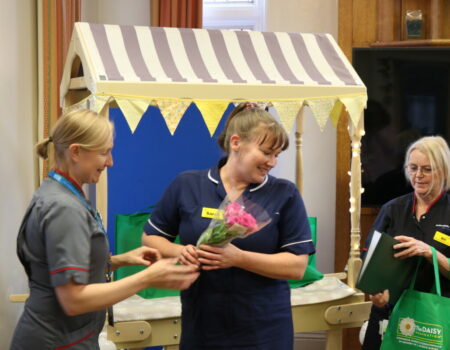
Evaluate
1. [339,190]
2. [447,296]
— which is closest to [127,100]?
[447,296]

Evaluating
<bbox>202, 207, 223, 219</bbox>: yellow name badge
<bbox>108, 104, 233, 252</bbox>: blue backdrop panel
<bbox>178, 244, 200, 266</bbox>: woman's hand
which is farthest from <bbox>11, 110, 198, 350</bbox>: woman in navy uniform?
<bbox>108, 104, 233, 252</bbox>: blue backdrop panel

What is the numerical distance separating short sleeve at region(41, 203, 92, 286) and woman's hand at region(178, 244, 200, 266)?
401 mm

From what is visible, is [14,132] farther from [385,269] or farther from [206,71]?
[385,269]

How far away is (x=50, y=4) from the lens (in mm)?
3832

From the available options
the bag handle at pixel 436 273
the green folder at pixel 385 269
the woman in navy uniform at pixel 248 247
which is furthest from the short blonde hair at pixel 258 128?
the bag handle at pixel 436 273

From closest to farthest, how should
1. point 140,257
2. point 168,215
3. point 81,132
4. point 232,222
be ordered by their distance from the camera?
→ point 81,132 → point 232,222 → point 140,257 → point 168,215

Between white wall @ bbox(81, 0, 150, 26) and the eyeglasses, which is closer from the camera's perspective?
the eyeglasses

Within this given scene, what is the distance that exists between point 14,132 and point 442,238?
213 cm

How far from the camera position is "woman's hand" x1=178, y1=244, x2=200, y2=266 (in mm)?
2033

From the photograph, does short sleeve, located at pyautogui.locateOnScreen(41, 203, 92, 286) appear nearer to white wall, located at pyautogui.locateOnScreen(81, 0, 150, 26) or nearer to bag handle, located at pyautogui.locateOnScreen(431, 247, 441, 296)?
bag handle, located at pyautogui.locateOnScreen(431, 247, 441, 296)

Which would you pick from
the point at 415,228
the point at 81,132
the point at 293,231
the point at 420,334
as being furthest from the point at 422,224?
the point at 81,132

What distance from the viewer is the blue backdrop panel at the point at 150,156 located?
4.30 m

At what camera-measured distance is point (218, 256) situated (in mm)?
2020

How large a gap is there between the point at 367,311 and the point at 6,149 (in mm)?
2053
